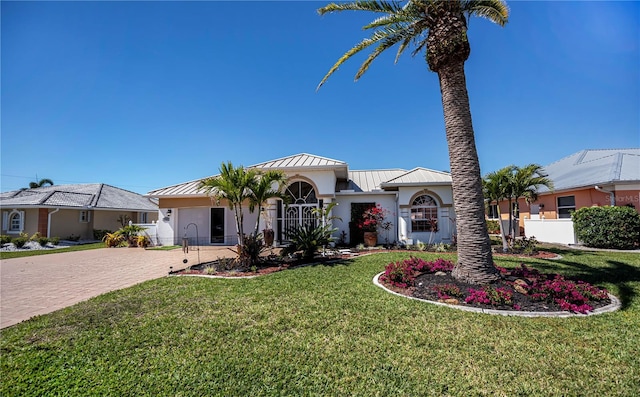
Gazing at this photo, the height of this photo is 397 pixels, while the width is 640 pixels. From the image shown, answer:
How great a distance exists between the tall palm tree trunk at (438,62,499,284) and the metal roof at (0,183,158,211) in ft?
96.2

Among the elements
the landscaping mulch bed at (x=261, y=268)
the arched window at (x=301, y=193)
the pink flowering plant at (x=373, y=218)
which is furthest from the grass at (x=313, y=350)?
the arched window at (x=301, y=193)

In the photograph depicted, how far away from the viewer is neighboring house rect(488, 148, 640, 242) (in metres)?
15.4

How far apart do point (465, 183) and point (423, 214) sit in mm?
9998

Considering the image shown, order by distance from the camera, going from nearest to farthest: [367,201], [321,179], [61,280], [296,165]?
[61,280] < [296,165] < [321,179] < [367,201]

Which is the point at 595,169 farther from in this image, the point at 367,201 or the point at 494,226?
the point at 367,201

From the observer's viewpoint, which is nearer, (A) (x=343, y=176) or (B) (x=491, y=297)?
(B) (x=491, y=297)

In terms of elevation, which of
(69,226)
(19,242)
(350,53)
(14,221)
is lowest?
(19,242)

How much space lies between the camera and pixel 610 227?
14438mm

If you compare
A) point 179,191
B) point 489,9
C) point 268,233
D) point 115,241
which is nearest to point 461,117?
point 489,9

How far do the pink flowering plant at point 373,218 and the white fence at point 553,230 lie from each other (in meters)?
11.0

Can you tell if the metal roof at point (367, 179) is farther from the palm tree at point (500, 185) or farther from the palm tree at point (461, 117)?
the palm tree at point (461, 117)

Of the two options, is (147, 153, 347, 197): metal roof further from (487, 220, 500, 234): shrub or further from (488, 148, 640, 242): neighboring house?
(487, 220, 500, 234): shrub

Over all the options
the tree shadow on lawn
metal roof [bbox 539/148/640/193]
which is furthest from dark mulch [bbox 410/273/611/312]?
metal roof [bbox 539/148/640/193]

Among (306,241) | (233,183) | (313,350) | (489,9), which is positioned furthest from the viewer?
(306,241)
